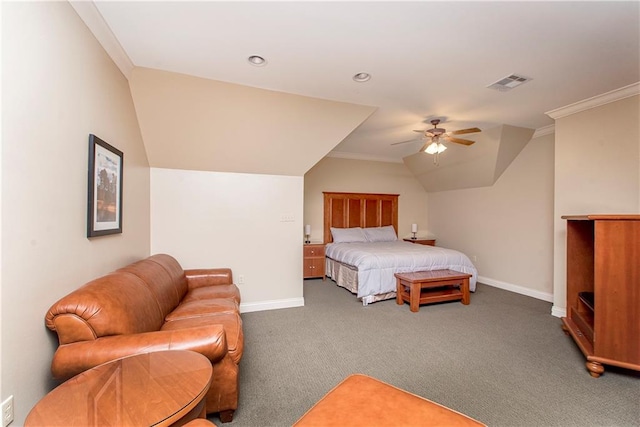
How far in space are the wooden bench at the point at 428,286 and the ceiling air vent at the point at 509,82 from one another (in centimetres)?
238

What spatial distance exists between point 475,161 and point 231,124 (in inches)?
165

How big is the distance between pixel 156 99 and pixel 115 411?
2656 mm

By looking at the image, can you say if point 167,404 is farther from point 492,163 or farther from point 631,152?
point 492,163

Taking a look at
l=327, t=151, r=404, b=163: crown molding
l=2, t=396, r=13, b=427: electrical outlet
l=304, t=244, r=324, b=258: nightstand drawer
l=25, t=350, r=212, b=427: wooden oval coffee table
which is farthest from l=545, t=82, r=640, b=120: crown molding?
l=2, t=396, r=13, b=427: electrical outlet

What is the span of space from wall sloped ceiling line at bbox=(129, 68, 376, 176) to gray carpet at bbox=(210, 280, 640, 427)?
6.60 ft

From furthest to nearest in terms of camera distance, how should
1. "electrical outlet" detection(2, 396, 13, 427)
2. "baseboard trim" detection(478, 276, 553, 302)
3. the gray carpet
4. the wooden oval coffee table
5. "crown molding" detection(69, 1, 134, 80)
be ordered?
"baseboard trim" detection(478, 276, 553, 302) → the gray carpet → "crown molding" detection(69, 1, 134, 80) → "electrical outlet" detection(2, 396, 13, 427) → the wooden oval coffee table

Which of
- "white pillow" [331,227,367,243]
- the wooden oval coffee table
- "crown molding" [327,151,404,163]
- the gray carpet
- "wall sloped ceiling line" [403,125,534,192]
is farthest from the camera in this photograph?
"crown molding" [327,151,404,163]

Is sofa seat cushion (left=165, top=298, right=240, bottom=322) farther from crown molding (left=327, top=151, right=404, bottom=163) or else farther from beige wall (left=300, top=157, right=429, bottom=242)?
crown molding (left=327, top=151, right=404, bottom=163)

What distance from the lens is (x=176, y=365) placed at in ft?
4.19

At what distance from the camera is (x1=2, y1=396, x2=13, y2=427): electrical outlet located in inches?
44.9

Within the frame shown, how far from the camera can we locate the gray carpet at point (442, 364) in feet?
6.02

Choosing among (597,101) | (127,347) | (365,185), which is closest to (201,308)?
(127,347)

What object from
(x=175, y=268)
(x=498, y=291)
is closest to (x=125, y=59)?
Result: (x=175, y=268)

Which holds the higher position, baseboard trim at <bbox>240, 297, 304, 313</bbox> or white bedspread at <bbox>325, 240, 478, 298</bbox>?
white bedspread at <bbox>325, 240, 478, 298</bbox>
